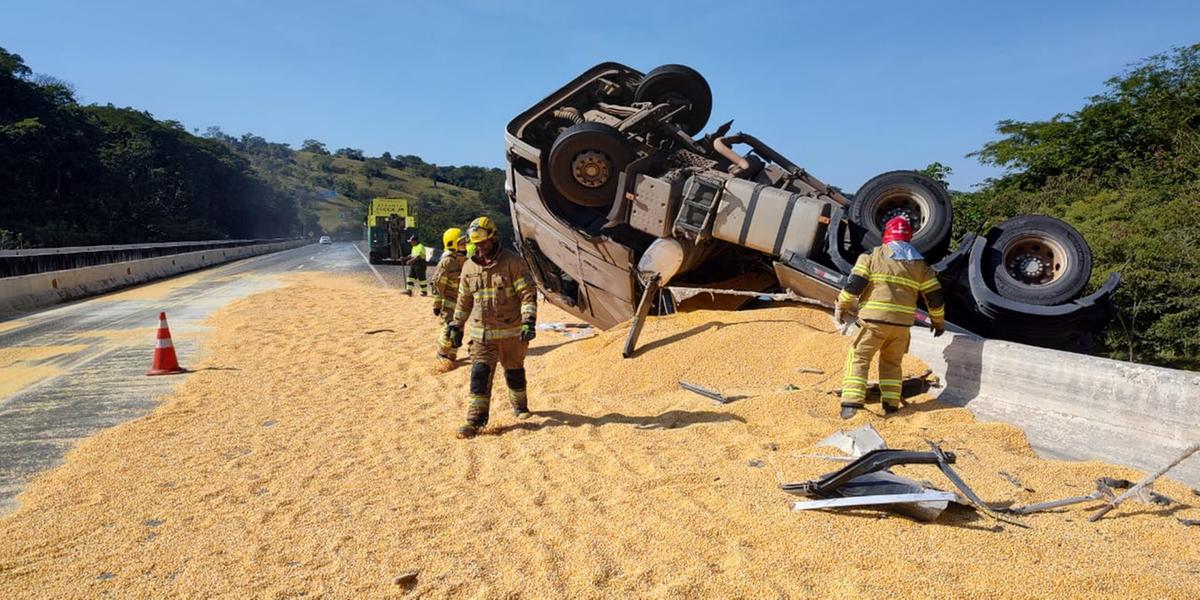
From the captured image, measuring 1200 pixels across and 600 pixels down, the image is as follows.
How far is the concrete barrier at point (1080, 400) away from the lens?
3717 mm

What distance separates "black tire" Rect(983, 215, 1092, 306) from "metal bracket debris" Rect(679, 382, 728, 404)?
2629 mm

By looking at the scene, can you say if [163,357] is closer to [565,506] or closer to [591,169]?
[591,169]

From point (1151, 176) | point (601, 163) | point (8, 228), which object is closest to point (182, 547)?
point (601, 163)

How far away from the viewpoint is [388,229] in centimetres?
2794

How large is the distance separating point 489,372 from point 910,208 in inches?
178

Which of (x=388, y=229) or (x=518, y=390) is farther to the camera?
(x=388, y=229)

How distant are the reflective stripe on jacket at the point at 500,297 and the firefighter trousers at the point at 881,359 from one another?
2360mm

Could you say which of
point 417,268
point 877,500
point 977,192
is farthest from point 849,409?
point 977,192

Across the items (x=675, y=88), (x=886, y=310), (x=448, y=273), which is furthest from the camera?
(x=675, y=88)

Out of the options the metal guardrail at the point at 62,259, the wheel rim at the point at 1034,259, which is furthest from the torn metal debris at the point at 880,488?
the metal guardrail at the point at 62,259

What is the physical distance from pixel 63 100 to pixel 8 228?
1433 cm

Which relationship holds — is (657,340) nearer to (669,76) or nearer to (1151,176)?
(669,76)

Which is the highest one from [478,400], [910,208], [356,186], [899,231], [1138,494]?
[356,186]

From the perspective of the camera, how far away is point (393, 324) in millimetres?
11242
